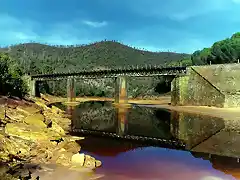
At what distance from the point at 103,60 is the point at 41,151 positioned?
166 meters

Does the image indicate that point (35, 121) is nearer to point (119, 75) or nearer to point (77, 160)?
point (77, 160)

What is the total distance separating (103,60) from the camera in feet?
613

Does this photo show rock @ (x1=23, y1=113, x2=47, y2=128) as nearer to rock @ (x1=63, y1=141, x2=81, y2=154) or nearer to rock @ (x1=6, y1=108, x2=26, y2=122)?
rock @ (x1=6, y1=108, x2=26, y2=122)

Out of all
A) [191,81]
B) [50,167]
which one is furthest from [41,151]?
[191,81]

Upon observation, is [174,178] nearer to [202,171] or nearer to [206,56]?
[202,171]

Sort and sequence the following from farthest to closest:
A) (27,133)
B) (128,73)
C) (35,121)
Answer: (128,73), (35,121), (27,133)

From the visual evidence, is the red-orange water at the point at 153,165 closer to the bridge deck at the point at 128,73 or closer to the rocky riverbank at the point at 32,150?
the rocky riverbank at the point at 32,150

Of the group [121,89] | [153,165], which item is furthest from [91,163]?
[121,89]

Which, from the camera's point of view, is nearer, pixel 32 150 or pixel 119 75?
pixel 32 150

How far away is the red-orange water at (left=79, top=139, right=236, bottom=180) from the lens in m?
19.1

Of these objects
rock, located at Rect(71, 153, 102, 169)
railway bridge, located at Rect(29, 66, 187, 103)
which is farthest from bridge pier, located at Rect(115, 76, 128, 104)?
rock, located at Rect(71, 153, 102, 169)

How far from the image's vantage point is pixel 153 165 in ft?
71.9

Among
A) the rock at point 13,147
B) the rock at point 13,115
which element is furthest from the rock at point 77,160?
the rock at point 13,115

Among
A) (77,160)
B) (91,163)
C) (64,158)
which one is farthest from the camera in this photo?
(64,158)
